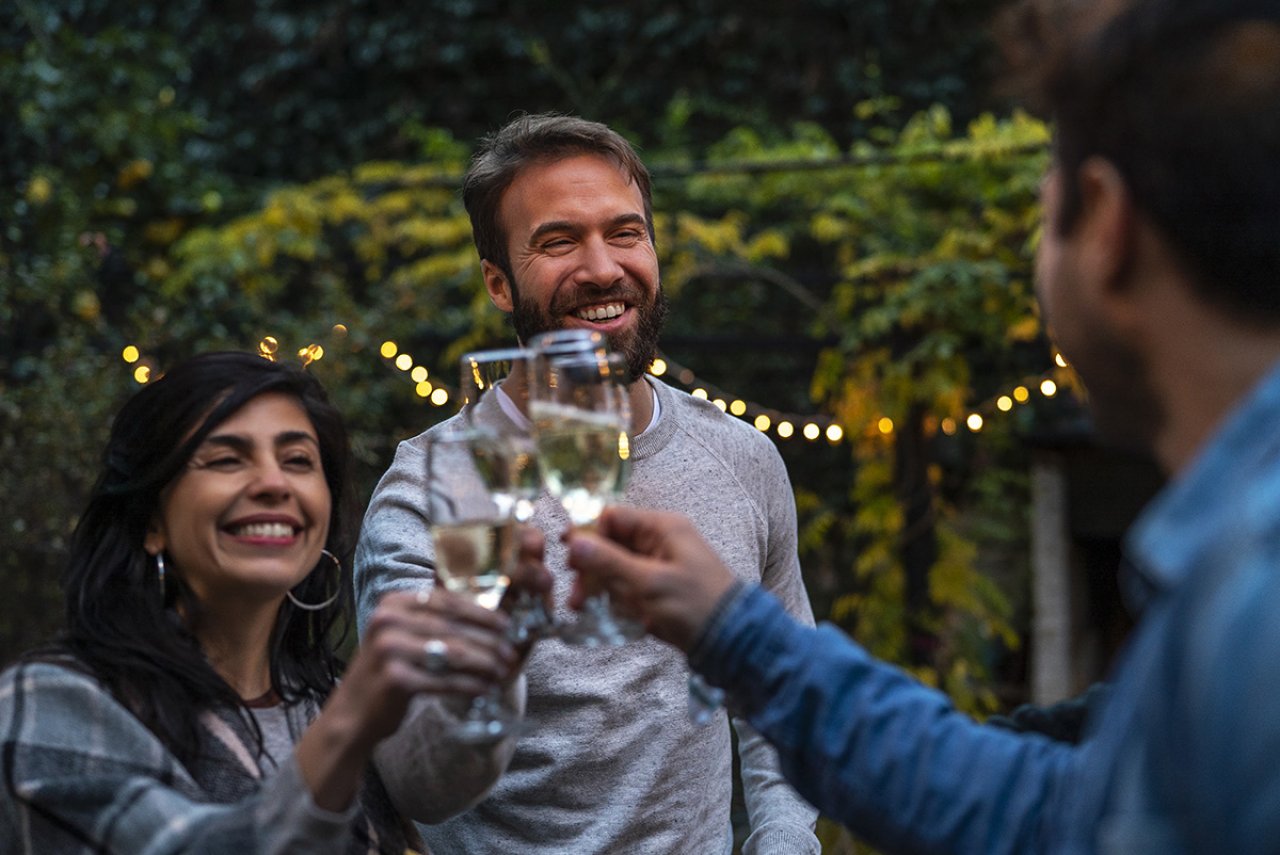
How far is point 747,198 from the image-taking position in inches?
242

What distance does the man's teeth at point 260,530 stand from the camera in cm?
185

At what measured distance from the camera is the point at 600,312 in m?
2.42

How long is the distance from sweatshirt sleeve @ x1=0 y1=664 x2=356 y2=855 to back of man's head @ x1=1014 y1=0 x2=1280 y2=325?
929mm

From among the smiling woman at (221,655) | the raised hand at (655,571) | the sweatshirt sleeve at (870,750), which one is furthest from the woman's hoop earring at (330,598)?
the sweatshirt sleeve at (870,750)

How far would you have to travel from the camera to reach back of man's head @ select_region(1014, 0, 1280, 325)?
1.08 meters

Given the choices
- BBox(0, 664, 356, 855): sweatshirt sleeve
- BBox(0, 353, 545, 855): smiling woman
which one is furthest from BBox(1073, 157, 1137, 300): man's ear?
BBox(0, 664, 356, 855): sweatshirt sleeve

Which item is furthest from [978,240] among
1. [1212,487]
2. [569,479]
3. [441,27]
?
[1212,487]

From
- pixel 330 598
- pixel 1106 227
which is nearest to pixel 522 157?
pixel 330 598

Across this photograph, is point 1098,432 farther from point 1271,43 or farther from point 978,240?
point 978,240

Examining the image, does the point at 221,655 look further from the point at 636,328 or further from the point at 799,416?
the point at 799,416

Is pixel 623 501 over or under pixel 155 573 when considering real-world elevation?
under

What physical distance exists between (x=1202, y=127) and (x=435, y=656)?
793mm

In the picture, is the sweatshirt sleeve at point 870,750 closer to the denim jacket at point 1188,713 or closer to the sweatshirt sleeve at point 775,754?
the denim jacket at point 1188,713

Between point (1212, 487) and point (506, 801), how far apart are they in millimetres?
1482
